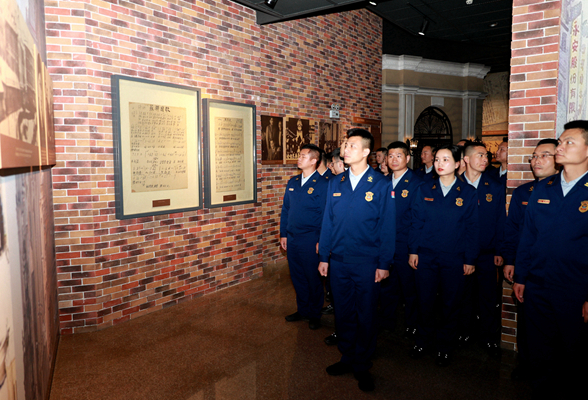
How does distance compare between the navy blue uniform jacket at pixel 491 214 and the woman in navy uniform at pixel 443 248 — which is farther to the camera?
the navy blue uniform jacket at pixel 491 214

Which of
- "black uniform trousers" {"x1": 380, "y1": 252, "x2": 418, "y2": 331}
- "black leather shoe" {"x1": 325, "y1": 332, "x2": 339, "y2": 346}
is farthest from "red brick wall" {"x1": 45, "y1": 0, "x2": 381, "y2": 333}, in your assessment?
"black uniform trousers" {"x1": 380, "y1": 252, "x2": 418, "y2": 331}

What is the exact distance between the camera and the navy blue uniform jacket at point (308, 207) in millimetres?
4055

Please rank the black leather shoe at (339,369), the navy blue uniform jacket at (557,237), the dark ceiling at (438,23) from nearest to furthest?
the navy blue uniform jacket at (557,237) < the black leather shoe at (339,369) < the dark ceiling at (438,23)

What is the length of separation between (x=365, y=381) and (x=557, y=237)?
1.67 m

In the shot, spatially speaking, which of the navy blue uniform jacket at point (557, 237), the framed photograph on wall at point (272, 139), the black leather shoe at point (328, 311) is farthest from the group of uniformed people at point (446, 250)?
the framed photograph on wall at point (272, 139)

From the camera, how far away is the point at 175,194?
4535 mm

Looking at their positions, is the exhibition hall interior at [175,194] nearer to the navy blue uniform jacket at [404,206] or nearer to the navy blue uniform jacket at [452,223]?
the navy blue uniform jacket at [452,223]

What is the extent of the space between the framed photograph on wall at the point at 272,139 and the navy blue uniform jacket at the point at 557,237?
4045 mm

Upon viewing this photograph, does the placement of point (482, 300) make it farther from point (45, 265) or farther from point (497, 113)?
point (497, 113)

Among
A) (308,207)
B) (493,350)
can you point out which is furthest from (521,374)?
(308,207)

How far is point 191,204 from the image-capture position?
4742 mm

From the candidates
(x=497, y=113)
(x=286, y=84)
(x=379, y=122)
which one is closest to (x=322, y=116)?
(x=286, y=84)

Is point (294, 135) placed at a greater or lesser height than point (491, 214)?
greater

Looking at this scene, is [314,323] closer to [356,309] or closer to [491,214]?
[356,309]
